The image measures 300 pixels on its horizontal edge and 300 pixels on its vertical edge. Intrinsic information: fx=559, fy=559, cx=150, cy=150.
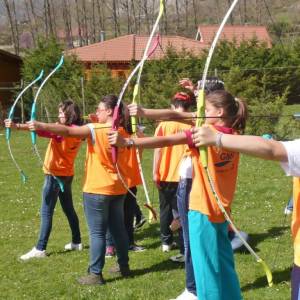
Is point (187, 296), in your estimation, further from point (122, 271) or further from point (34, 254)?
point (34, 254)

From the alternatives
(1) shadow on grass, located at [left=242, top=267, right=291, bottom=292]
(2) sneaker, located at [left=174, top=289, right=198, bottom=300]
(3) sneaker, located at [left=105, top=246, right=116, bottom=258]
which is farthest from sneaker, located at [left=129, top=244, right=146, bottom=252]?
(2) sneaker, located at [left=174, top=289, right=198, bottom=300]

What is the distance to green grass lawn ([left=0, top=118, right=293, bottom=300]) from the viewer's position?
4121 mm

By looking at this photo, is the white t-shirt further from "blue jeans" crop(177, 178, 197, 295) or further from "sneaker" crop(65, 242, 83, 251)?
"sneaker" crop(65, 242, 83, 251)

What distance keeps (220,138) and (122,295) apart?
224 centimetres

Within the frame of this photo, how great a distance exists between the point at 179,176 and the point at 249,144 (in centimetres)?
193

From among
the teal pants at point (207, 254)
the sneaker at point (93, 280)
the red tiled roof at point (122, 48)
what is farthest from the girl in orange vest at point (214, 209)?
the red tiled roof at point (122, 48)

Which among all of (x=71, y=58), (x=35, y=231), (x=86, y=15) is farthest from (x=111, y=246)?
(x=86, y=15)

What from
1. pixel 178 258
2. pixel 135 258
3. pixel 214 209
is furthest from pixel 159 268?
pixel 214 209

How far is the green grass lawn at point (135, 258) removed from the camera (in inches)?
162

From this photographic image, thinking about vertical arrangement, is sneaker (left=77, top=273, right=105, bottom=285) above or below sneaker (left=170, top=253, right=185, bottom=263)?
above

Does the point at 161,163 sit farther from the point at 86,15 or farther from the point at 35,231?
the point at 86,15

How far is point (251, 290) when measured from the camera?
4.06 m

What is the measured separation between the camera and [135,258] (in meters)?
5.01

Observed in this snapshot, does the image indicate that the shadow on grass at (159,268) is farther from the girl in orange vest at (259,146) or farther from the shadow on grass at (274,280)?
the girl in orange vest at (259,146)
